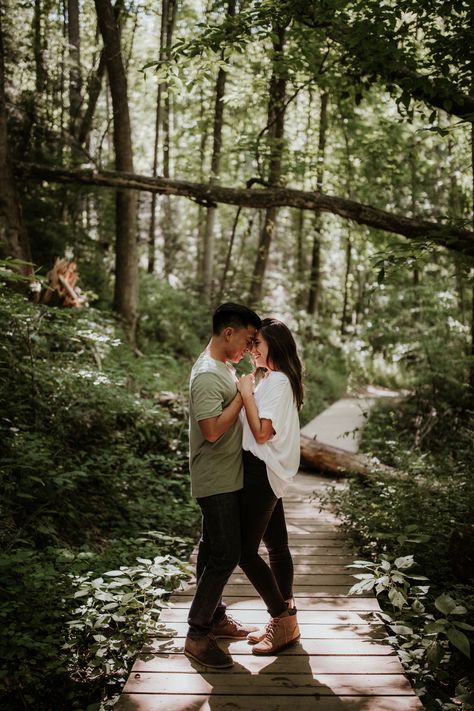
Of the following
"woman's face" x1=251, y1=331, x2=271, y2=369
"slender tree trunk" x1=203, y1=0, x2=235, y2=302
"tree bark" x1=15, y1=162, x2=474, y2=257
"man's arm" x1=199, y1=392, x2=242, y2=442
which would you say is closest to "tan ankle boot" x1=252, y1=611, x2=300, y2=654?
"man's arm" x1=199, y1=392, x2=242, y2=442

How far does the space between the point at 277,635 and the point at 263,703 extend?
559mm

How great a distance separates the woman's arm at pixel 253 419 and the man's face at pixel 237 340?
179 millimetres

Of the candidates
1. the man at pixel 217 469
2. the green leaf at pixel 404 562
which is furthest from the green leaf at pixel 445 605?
the man at pixel 217 469

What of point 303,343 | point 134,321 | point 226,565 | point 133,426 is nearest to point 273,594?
point 226,565

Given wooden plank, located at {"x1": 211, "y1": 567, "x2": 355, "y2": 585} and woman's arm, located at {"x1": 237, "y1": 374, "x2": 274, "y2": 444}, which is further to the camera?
wooden plank, located at {"x1": 211, "y1": 567, "x2": 355, "y2": 585}

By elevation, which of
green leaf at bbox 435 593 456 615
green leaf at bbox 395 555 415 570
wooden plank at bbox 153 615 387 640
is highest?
green leaf at bbox 395 555 415 570

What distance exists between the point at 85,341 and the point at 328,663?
6467 mm

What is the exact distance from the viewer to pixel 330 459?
8.99 metres

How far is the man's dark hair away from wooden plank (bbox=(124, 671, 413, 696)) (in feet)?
6.53

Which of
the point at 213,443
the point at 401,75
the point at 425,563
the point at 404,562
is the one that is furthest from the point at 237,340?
the point at 401,75

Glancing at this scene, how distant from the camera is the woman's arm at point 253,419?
10.8 feet

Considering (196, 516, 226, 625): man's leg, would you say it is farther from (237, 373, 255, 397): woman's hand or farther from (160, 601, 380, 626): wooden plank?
(237, 373, 255, 397): woman's hand

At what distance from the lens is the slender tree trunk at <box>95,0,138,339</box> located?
10.4 m

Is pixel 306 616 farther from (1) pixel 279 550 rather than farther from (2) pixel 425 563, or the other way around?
(2) pixel 425 563
